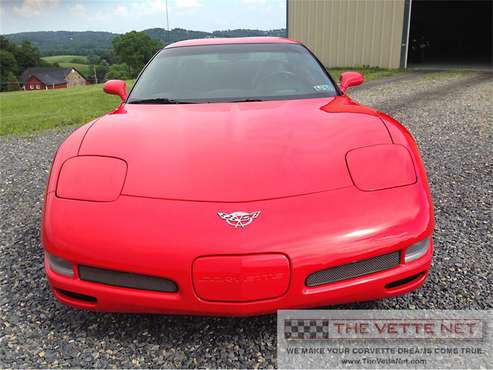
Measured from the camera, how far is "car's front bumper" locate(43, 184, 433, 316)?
5.08 ft

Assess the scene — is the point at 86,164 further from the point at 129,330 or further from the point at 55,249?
the point at 129,330

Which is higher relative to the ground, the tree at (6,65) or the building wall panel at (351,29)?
the building wall panel at (351,29)

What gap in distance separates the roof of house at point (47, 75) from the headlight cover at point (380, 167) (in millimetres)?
77169

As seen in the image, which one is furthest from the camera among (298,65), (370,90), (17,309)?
(370,90)

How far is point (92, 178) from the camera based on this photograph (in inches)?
73.1

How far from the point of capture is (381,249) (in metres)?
1.60

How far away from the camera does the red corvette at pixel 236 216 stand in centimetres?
155

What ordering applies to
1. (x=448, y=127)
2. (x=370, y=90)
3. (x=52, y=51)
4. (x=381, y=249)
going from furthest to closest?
(x=52, y=51)
(x=370, y=90)
(x=448, y=127)
(x=381, y=249)

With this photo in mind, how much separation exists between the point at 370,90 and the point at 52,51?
11974 cm

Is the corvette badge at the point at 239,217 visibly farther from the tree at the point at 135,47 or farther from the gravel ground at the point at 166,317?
the tree at the point at 135,47

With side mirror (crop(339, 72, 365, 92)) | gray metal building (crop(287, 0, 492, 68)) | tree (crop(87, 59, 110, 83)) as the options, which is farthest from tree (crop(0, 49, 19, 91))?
side mirror (crop(339, 72, 365, 92))

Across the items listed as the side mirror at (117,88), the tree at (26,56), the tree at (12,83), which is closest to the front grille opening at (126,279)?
the side mirror at (117,88)

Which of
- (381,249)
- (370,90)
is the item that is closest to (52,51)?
(370,90)

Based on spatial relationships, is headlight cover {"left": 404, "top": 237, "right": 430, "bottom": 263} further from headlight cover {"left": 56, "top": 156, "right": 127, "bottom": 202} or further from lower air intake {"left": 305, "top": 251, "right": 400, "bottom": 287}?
headlight cover {"left": 56, "top": 156, "right": 127, "bottom": 202}
